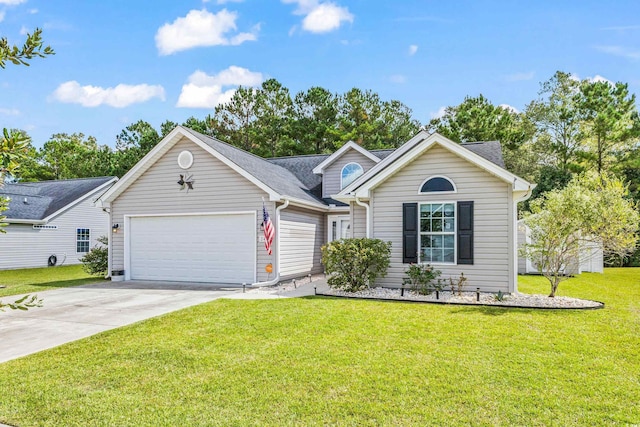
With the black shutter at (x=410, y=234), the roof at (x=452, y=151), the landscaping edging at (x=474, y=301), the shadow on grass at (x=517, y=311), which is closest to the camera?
the shadow on grass at (x=517, y=311)

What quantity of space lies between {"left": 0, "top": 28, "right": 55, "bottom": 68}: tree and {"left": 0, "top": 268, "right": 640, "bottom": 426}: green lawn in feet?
10.1

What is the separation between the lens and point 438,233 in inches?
417

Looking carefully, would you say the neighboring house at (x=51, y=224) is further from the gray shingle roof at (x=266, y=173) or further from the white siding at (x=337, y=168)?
the white siding at (x=337, y=168)

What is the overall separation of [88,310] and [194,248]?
4.91m

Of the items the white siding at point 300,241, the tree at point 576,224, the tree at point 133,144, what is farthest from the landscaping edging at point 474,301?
the tree at point 133,144

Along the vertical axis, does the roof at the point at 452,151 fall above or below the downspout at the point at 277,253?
above

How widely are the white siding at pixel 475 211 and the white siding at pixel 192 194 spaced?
3.70 metres

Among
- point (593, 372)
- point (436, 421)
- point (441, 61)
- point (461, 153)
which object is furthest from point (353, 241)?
point (441, 61)

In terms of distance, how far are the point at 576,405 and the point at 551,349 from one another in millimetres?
1865

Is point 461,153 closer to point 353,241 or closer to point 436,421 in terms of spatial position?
point 353,241

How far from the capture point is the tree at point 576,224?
926cm

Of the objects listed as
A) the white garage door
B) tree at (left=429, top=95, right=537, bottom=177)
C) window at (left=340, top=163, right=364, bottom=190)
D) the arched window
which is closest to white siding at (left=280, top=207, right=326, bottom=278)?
the white garage door

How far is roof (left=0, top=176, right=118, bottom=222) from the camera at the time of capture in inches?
777

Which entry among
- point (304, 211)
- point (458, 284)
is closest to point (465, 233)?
point (458, 284)
